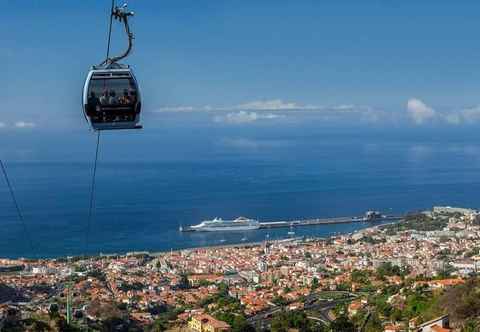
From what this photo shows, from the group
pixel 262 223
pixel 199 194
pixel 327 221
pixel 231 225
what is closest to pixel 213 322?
pixel 231 225

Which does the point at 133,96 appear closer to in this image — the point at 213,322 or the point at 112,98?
the point at 112,98

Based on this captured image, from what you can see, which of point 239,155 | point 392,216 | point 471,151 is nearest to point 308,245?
point 392,216

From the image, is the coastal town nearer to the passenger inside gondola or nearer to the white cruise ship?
the white cruise ship

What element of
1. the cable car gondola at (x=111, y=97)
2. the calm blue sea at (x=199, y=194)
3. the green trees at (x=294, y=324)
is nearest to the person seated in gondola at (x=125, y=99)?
the cable car gondola at (x=111, y=97)

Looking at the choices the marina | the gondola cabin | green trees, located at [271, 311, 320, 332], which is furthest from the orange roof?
the marina

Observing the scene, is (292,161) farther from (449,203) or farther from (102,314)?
(102,314)

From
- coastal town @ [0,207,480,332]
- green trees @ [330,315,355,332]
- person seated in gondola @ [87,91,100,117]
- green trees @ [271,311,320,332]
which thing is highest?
person seated in gondola @ [87,91,100,117]
